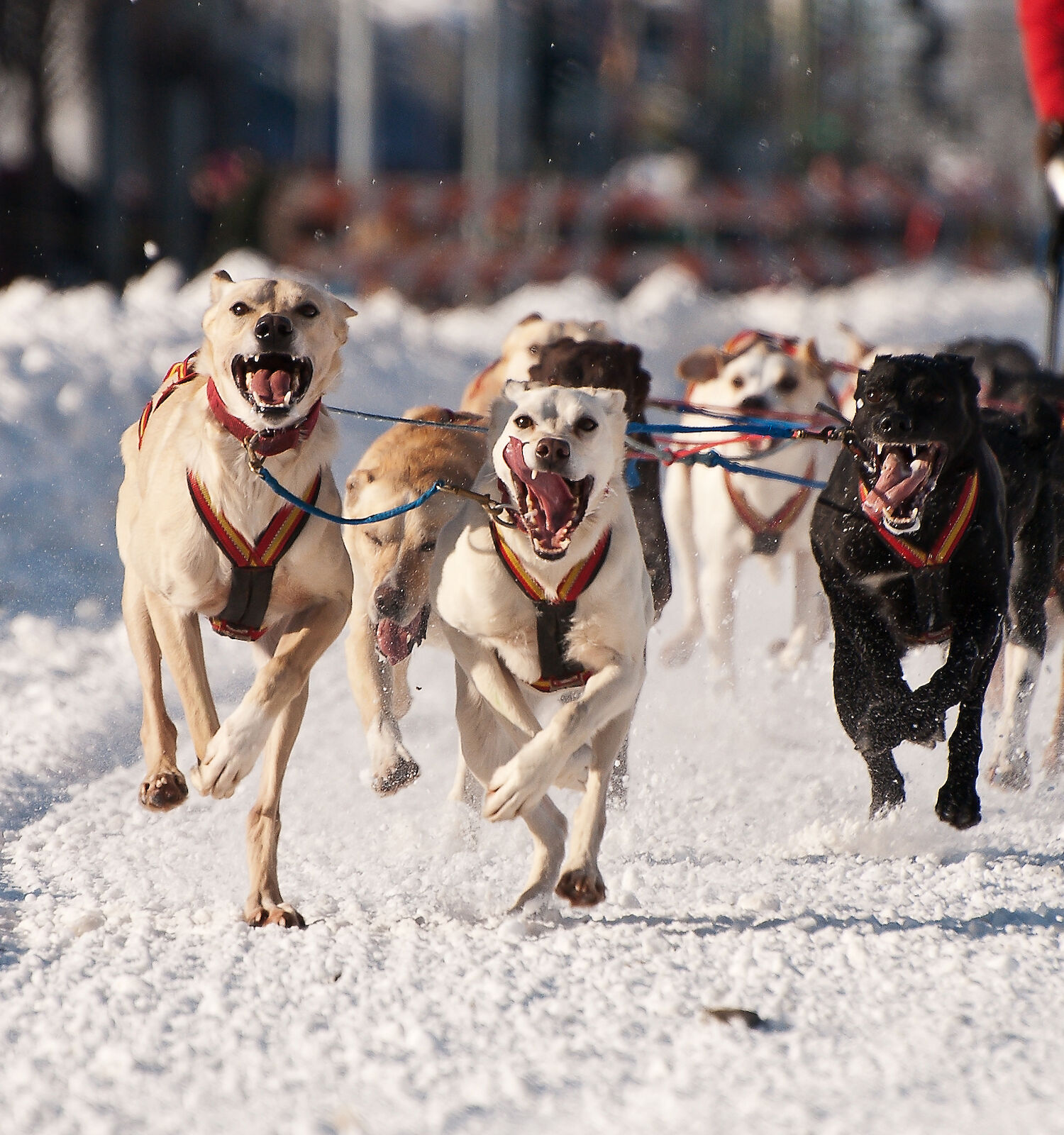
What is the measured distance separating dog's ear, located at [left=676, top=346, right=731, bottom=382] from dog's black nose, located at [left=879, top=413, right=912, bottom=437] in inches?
107

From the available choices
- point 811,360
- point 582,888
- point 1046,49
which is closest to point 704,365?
point 811,360

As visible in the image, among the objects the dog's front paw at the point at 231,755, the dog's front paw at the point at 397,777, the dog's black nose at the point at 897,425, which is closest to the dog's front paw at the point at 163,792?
the dog's front paw at the point at 231,755

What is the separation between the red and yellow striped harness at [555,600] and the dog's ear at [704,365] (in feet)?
9.65

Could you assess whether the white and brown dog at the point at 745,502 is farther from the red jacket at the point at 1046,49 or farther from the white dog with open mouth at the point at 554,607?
the white dog with open mouth at the point at 554,607

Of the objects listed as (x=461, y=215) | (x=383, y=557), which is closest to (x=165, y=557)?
(x=383, y=557)

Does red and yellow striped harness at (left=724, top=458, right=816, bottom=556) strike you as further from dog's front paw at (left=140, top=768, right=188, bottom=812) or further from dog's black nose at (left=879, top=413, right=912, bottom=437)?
dog's front paw at (left=140, top=768, right=188, bottom=812)

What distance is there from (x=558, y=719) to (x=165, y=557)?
976 millimetres

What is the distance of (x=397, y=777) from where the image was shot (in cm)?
375

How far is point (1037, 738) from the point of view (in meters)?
5.49

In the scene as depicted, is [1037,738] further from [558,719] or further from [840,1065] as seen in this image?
[840,1065]

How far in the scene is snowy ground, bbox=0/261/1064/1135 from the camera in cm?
237

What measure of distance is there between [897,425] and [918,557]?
0.36 meters

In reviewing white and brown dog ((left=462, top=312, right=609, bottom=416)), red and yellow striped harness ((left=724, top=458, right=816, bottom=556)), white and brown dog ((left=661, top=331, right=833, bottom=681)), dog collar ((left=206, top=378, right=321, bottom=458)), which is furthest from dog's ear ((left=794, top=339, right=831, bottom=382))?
dog collar ((left=206, top=378, right=321, bottom=458))

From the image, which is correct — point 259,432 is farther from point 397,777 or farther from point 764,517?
point 764,517
